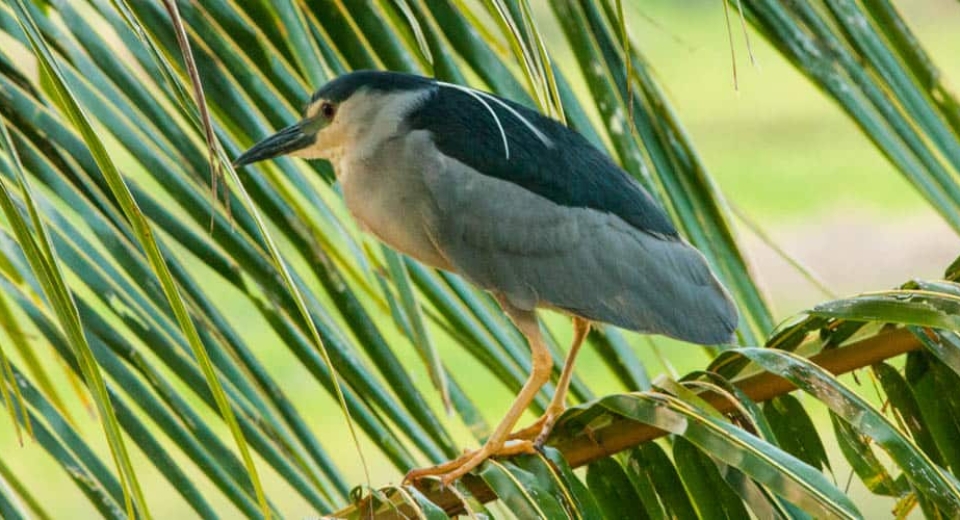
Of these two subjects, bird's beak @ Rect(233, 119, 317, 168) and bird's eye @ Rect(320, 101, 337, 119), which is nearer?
bird's beak @ Rect(233, 119, 317, 168)

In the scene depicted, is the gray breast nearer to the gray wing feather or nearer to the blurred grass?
the gray wing feather

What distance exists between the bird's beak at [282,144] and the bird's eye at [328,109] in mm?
24

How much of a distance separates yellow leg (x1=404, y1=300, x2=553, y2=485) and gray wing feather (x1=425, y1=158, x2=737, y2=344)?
21 mm

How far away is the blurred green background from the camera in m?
4.93

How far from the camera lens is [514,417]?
3.72ft

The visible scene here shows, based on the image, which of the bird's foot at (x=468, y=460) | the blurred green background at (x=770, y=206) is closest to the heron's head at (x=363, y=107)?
the bird's foot at (x=468, y=460)

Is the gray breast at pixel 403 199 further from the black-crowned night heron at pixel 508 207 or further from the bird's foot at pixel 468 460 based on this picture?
the bird's foot at pixel 468 460

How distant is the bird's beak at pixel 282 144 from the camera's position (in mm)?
958

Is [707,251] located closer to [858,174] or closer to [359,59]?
[359,59]

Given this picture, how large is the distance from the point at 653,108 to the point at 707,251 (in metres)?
0.11

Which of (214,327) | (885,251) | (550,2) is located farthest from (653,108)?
(885,251)

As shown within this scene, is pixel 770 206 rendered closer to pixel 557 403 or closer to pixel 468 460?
pixel 557 403

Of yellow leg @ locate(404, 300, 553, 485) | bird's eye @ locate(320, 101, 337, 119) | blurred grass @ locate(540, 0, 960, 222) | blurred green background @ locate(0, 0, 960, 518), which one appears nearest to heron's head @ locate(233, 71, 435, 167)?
bird's eye @ locate(320, 101, 337, 119)

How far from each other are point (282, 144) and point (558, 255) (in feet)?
0.85
